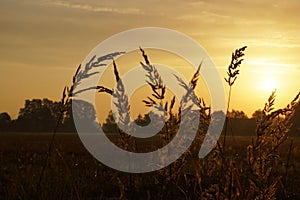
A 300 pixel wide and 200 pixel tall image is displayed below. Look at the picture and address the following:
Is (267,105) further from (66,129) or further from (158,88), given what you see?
(66,129)

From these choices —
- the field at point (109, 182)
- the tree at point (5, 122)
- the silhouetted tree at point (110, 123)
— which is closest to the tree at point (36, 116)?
the tree at point (5, 122)

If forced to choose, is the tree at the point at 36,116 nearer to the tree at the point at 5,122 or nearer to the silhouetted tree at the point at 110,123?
the tree at the point at 5,122

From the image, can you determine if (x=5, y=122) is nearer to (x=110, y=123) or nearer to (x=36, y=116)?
(x=36, y=116)

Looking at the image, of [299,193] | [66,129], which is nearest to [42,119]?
[66,129]

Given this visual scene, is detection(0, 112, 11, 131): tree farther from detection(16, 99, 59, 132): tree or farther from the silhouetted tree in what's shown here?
the silhouetted tree

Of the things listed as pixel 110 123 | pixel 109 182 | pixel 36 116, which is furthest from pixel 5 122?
pixel 109 182

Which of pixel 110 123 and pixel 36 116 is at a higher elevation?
pixel 36 116

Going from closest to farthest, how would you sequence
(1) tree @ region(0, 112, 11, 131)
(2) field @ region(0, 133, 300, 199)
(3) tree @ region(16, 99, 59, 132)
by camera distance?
(2) field @ region(0, 133, 300, 199)
(3) tree @ region(16, 99, 59, 132)
(1) tree @ region(0, 112, 11, 131)

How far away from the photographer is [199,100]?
2.71 metres

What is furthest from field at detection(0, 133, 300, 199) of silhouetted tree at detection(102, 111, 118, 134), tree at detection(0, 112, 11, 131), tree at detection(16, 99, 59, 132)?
tree at detection(0, 112, 11, 131)

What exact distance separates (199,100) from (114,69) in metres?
0.48

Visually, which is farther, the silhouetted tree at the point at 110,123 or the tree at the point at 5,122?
the tree at the point at 5,122

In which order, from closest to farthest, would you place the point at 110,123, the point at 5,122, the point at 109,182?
the point at 109,182 → the point at 110,123 → the point at 5,122

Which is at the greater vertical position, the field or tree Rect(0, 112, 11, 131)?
tree Rect(0, 112, 11, 131)
